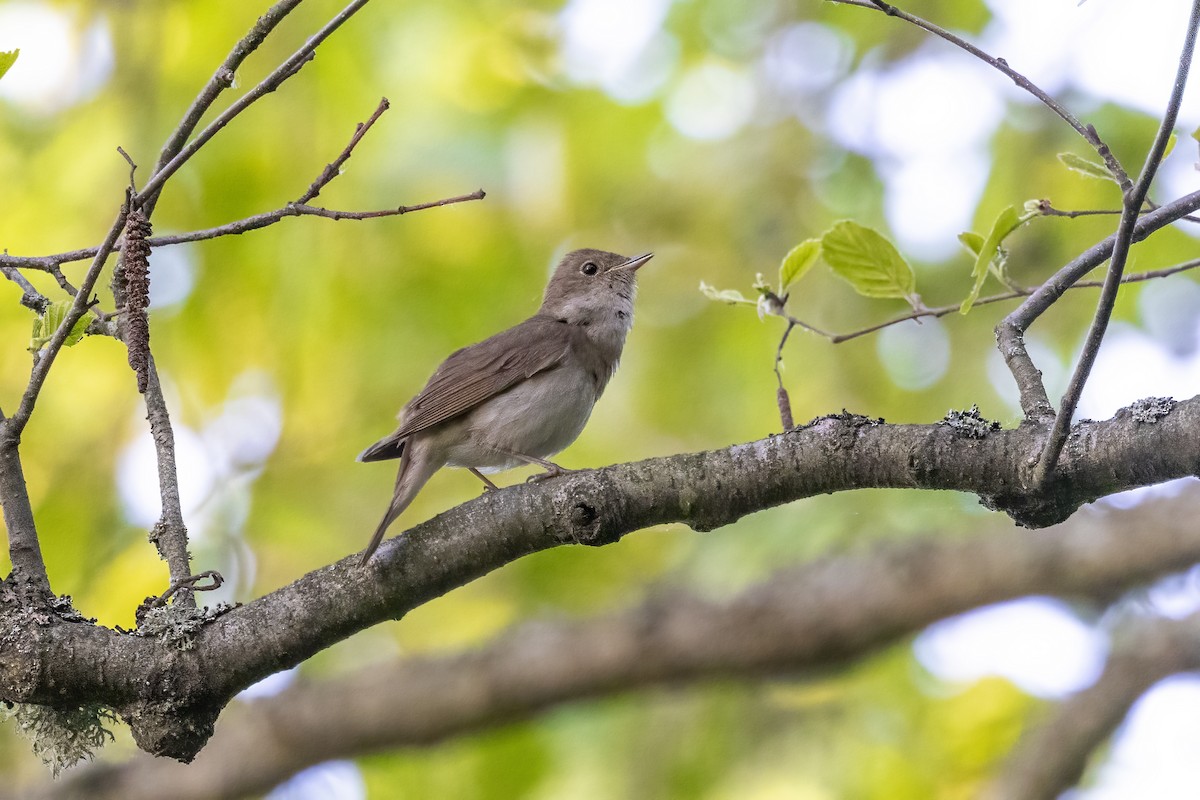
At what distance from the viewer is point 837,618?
6.79 m

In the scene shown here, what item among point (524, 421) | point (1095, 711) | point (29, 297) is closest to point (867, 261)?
point (524, 421)

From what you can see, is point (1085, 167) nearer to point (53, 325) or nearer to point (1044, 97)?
point (1044, 97)

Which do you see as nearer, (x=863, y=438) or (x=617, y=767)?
(x=863, y=438)

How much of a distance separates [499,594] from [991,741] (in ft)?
10.7

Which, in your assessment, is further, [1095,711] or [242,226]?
[1095,711]

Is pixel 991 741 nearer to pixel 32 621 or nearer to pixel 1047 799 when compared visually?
pixel 1047 799

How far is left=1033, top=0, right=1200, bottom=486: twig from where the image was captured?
211 cm

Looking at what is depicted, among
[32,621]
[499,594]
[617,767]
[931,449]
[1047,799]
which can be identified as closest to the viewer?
[931,449]

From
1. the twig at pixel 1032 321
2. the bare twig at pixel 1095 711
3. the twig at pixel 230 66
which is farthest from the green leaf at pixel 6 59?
the bare twig at pixel 1095 711

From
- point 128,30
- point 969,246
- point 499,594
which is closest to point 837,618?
point 499,594

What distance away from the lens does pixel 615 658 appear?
22.3 feet

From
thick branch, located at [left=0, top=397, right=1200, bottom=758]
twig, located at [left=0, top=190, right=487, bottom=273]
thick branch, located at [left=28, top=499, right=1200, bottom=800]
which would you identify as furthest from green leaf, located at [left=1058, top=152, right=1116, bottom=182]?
thick branch, located at [left=28, top=499, right=1200, bottom=800]

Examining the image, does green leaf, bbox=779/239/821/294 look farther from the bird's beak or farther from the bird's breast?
the bird's beak

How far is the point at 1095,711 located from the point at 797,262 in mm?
3998
